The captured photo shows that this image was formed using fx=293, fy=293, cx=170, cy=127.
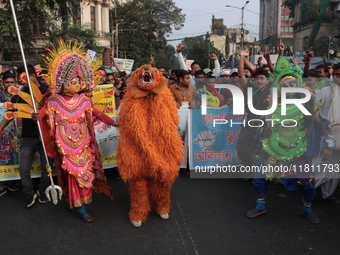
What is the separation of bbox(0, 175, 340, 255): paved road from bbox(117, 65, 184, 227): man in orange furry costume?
39 centimetres

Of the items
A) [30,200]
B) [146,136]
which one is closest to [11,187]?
[30,200]

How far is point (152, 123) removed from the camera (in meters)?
3.20

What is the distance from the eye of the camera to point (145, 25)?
38.2 m

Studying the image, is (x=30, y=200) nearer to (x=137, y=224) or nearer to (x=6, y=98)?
(x=137, y=224)

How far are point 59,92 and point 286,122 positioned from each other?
2644 mm

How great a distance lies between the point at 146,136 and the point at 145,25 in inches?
1480

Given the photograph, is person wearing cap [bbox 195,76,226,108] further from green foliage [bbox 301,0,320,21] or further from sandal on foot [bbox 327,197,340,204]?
green foliage [bbox 301,0,320,21]

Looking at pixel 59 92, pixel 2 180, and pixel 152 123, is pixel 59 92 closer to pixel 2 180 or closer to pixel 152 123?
pixel 152 123

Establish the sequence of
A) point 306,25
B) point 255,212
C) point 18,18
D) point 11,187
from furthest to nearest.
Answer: point 306,25 < point 18,18 < point 11,187 < point 255,212

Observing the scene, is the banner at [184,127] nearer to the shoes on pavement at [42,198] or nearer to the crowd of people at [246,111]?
the crowd of people at [246,111]

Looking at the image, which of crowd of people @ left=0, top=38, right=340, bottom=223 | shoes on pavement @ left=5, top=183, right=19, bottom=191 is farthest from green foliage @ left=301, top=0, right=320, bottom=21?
shoes on pavement @ left=5, top=183, right=19, bottom=191

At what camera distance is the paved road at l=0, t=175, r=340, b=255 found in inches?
117

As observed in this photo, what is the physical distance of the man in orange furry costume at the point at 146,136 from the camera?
10.4 feet

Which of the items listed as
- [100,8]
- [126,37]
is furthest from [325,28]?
[100,8]
